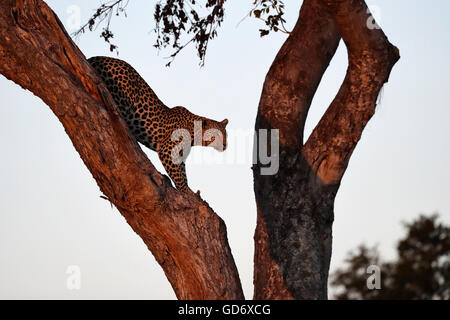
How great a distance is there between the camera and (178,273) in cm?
759

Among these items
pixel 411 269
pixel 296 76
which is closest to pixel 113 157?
pixel 296 76

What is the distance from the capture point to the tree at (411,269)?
20172 millimetres

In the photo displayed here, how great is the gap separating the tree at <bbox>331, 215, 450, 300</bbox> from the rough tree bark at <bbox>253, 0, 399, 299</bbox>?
39.8 ft

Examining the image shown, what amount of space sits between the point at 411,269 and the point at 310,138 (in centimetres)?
1365

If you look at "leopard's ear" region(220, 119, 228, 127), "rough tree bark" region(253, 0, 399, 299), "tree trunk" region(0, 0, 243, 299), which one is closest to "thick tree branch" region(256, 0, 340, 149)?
"rough tree bark" region(253, 0, 399, 299)

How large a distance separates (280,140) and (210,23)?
11.0ft

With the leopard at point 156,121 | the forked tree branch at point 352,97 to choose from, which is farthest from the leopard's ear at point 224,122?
the forked tree branch at point 352,97

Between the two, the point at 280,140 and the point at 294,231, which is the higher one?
the point at 280,140

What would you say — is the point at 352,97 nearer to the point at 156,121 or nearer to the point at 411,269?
the point at 156,121

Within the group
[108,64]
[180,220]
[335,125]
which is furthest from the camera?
[108,64]

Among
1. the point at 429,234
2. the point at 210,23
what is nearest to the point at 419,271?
the point at 429,234

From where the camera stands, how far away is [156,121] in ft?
31.6
